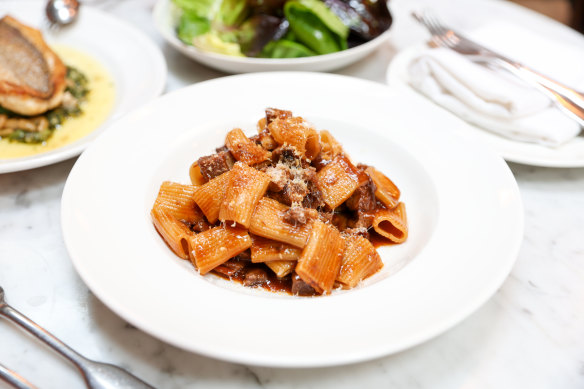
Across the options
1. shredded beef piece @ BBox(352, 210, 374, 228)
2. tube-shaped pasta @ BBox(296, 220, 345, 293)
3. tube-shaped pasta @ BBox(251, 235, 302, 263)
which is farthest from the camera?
shredded beef piece @ BBox(352, 210, 374, 228)

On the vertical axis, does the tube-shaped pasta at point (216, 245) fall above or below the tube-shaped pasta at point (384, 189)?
above

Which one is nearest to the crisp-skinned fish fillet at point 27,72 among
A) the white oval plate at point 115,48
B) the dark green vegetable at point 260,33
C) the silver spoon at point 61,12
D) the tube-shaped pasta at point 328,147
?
the white oval plate at point 115,48

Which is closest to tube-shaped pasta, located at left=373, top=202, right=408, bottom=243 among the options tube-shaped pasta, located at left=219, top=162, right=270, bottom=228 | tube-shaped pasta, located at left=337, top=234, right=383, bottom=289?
tube-shaped pasta, located at left=337, top=234, right=383, bottom=289

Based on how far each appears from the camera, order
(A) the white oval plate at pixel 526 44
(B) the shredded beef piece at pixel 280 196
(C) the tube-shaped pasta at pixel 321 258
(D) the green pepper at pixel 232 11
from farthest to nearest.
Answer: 1. (D) the green pepper at pixel 232 11
2. (A) the white oval plate at pixel 526 44
3. (B) the shredded beef piece at pixel 280 196
4. (C) the tube-shaped pasta at pixel 321 258

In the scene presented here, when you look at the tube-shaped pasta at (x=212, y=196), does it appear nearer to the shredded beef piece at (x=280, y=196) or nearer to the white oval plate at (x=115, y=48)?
the shredded beef piece at (x=280, y=196)

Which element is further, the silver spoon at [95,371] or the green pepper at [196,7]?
the green pepper at [196,7]

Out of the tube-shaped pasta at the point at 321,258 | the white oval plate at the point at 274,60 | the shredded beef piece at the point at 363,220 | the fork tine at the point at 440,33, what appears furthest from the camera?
the fork tine at the point at 440,33

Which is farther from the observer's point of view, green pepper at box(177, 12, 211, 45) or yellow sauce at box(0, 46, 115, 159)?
green pepper at box(177, 12, 211, 45)

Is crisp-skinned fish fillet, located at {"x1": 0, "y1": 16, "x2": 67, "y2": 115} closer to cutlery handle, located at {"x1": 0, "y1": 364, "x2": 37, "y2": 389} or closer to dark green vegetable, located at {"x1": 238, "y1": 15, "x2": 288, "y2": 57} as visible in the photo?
dark green vegetable, located at {"x1": 238, "y1": 15, "x2": 288, "y2": 57}

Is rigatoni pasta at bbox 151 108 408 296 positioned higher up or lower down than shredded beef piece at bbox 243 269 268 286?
higher up
